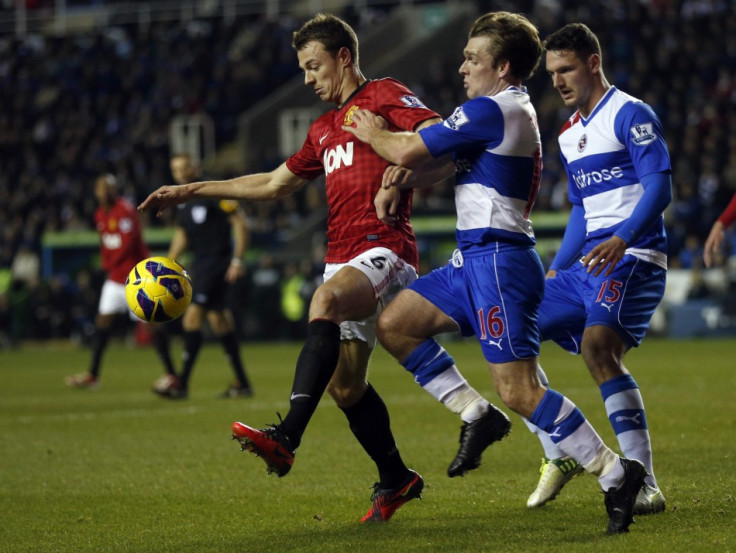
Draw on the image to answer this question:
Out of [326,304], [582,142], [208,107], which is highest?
[208,107]

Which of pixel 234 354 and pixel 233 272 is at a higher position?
pixel 233 272

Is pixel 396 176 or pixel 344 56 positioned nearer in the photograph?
pixel 396 176

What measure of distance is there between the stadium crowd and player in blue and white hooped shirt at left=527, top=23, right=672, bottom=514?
1549cm

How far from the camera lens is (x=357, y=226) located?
5.32 meters

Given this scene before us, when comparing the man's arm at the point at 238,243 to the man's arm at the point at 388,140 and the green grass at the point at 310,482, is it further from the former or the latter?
the man's arm at the point at 388,140

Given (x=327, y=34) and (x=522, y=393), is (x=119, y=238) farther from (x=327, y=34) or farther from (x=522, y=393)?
(x=522, y=393)

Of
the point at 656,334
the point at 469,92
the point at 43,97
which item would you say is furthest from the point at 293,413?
the point at 43,97

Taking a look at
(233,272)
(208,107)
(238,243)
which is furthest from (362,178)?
(208,107)

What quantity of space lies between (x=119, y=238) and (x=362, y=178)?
834cm

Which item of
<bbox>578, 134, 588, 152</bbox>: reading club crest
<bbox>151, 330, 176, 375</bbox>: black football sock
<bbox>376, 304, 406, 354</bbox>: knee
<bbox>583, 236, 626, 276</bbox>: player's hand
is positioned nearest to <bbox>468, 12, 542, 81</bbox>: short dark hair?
<bbox>578, 134, 588, 152</bbox>: reading club crest

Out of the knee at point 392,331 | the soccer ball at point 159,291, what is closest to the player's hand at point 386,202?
the knee at point 392,331

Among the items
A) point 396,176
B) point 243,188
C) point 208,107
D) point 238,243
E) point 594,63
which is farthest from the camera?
point 208,107

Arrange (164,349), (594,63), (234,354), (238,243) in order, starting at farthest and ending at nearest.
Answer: (164,349), (238,243), (234,354), (594,63)

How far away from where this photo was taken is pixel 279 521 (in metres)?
5.35
